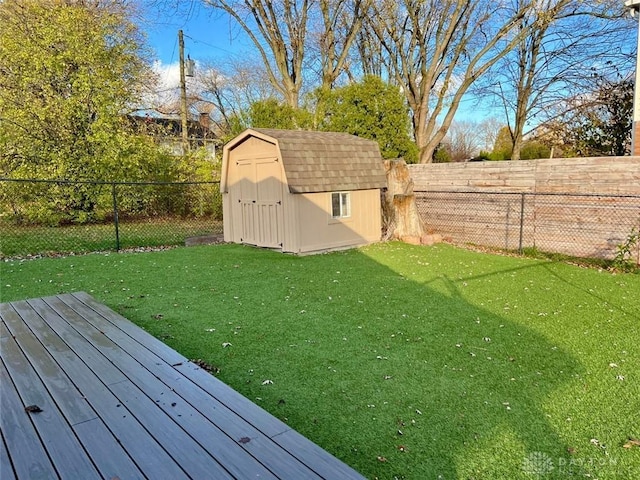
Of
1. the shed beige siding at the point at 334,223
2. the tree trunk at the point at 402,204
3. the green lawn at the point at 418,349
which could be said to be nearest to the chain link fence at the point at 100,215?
the green lawn at the point at 418,349

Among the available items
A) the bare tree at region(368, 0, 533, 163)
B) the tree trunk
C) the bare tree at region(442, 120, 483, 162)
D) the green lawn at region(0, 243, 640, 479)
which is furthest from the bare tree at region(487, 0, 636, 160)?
the green lawn at region(0, 243, 640, 479)

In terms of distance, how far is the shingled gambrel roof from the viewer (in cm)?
754

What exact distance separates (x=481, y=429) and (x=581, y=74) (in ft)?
49.4

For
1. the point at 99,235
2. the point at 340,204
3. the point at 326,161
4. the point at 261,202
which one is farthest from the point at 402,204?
the point at 99,235

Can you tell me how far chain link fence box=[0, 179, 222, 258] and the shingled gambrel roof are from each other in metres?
2.61

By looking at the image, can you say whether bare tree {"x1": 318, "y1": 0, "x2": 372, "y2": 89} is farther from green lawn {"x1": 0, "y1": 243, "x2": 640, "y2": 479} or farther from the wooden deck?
the wooden deck

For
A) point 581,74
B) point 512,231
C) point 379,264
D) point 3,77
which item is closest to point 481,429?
point 379,264

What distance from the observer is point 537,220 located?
7.88 metres

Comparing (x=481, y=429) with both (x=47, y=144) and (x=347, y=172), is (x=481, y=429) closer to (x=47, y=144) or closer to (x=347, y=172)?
(x=347, y=172)

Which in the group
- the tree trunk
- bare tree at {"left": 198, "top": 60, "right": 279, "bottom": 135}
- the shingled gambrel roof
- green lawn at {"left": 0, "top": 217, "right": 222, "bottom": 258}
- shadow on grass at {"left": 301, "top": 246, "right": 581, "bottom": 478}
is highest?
bare tree at {"left": 198, "top": 60, "right": 279, "bottom": 135}

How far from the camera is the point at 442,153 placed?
16.9 metres

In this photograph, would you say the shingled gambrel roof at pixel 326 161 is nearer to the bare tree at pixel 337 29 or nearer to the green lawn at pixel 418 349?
the green lawn at pixel 418 349

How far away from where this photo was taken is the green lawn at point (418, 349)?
7.19ft

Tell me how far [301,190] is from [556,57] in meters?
11.9
